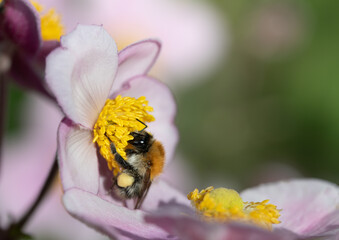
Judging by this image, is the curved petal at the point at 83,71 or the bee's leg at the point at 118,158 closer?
the curved petal at the point at 83,71

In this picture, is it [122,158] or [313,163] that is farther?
[313,163]

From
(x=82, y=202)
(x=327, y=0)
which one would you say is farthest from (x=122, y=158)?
(x=327, y=0)

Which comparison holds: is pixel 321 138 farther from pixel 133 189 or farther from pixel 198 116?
pixel 133 189

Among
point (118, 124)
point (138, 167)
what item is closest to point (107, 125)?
point (118, 124)

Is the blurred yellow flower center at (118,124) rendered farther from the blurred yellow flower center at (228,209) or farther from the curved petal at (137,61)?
the blurred yellow flower center at (228,209)

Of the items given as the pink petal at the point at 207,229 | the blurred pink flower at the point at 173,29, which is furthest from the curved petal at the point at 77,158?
the blurred pink flower at the point at 173,29

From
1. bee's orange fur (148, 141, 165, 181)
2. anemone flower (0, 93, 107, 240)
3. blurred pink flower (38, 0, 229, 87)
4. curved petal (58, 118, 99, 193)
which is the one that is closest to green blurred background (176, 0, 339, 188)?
blurred pink flower (38, 0, 229, 87)

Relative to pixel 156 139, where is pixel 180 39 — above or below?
above

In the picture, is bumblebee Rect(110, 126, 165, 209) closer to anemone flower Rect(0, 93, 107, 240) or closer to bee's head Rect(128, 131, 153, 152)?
bee's head Rect(128, 131, 153, 152)
